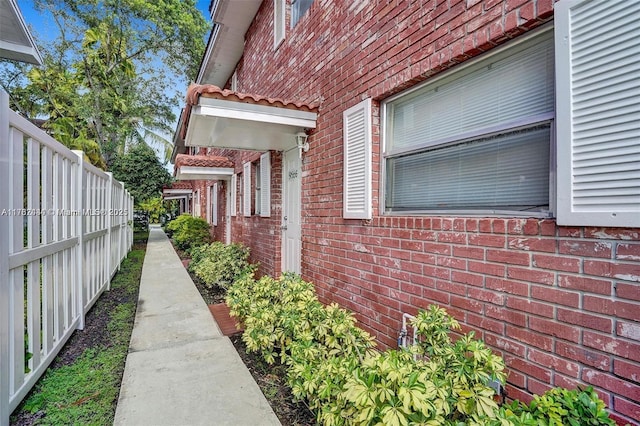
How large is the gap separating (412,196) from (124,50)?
18648 millimetres

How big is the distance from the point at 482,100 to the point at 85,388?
4.30m

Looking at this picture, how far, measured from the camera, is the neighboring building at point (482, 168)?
5.42 feet

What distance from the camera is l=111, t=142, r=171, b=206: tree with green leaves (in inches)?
691

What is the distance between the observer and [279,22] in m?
6.12

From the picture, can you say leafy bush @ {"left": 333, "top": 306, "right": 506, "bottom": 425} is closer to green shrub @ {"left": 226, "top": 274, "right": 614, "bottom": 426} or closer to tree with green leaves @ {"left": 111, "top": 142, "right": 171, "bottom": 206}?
green shrub @ {"left": 226, "top": 274, "right": 614, "bottom": 426}

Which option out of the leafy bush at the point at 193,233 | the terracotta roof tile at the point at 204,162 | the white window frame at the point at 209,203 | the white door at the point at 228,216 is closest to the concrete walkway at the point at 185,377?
the terracotta roof tile at the point at 204,162

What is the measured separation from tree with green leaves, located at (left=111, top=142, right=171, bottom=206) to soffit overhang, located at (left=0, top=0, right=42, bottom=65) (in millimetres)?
12230

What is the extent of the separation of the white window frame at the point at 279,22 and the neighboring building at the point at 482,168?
1.11m

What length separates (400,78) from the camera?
2980mm

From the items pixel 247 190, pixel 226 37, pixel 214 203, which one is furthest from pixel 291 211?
pixel 214 203

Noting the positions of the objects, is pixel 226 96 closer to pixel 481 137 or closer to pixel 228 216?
pixel 481 137

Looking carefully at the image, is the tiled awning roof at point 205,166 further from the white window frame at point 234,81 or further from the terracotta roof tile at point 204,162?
the white window frame at point 234,81

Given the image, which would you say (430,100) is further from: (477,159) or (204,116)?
(204,116)

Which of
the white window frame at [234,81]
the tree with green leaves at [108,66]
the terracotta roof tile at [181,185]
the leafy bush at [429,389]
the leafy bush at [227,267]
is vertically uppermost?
the tree with green leaves at [108,66]
